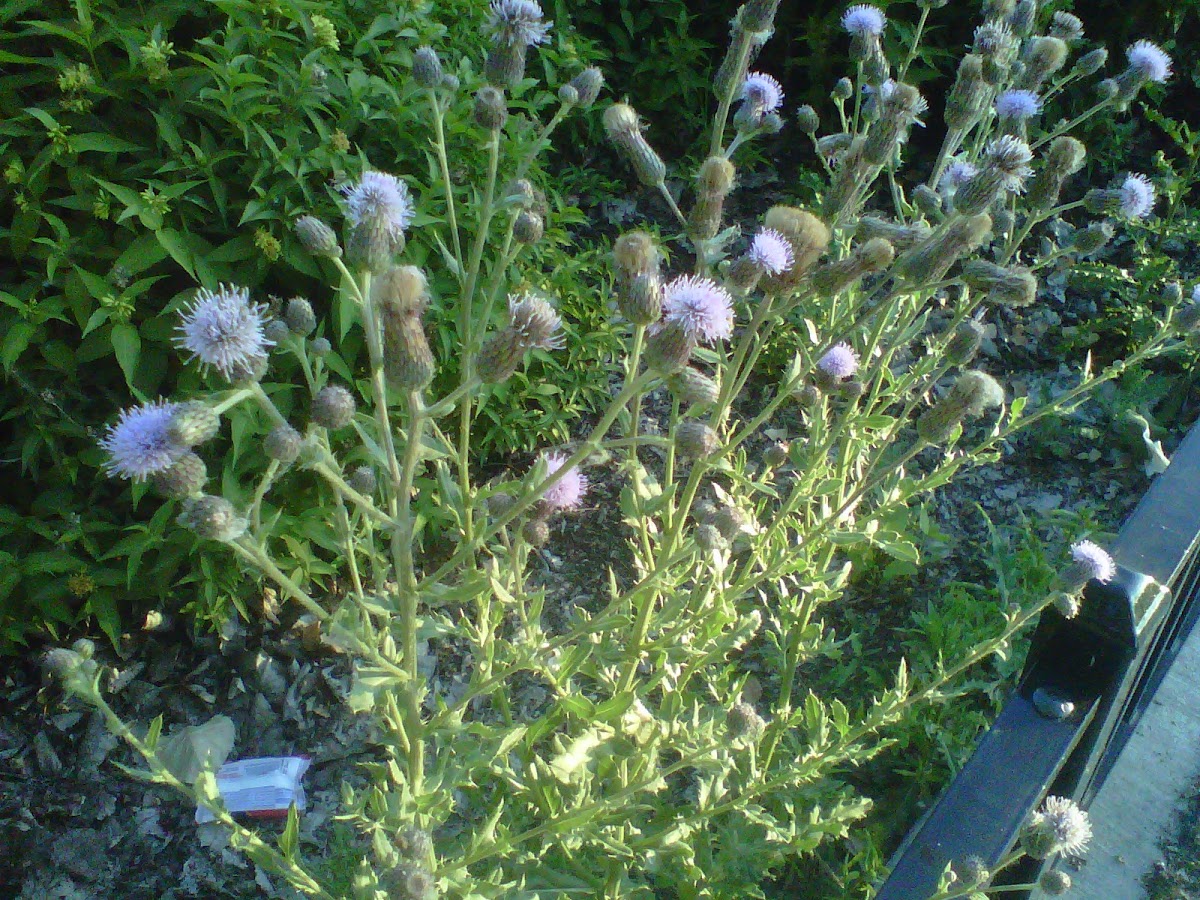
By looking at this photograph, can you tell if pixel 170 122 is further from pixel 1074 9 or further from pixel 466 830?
pixel 1074 9

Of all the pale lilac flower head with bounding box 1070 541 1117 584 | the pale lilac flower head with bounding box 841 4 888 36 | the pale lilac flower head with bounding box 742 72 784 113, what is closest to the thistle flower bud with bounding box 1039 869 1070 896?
the pale lilac flower head with bounding box 1070 541 1117 584

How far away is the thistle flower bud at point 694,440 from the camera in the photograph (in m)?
1.53

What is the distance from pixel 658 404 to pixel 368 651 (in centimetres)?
316

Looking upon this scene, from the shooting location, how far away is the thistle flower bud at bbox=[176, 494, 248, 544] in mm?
1312

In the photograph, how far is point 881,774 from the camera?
2787mm

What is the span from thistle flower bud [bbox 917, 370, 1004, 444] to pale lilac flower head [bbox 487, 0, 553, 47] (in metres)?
1.18

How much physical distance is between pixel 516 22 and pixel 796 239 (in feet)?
2.79

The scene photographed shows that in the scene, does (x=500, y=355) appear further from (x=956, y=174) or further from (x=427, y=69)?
(x=956, y=174)

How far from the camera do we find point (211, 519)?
1.31 m

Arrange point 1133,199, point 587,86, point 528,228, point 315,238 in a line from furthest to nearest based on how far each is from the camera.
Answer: point 1133,199 < point 587,86 < point 528,228 < point 315,238

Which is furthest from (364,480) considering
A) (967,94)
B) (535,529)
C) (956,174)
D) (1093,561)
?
(967,94)

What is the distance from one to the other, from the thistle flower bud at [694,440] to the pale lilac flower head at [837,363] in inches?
26.9

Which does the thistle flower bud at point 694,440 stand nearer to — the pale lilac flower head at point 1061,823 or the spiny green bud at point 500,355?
the spiny green bud at point 500,355

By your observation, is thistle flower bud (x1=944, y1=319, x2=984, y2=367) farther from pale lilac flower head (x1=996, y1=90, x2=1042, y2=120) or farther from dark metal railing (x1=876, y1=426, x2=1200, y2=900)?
pale lilac flower head (x1=996, y1=90, x2=1042, y2=120)
